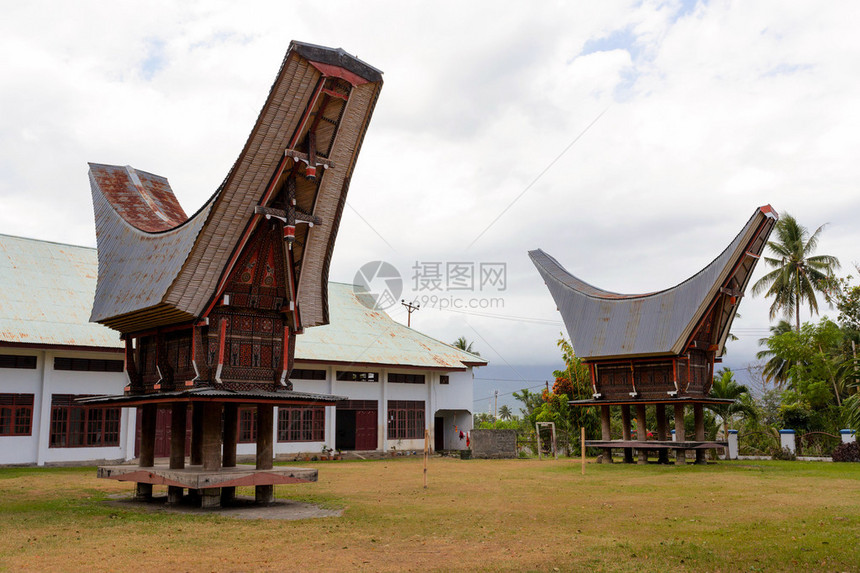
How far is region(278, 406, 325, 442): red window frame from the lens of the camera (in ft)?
92.7

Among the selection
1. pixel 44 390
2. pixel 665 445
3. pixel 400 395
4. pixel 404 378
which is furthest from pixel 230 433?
pixel 404 378

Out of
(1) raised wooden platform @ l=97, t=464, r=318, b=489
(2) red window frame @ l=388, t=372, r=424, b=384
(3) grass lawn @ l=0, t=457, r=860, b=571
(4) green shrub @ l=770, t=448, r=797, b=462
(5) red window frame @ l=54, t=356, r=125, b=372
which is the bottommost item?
(4) green shrub @ l=770, t=448, r=797, b=462

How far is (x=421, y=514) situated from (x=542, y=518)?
1.97 m

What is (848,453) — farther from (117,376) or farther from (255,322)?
(117,376)

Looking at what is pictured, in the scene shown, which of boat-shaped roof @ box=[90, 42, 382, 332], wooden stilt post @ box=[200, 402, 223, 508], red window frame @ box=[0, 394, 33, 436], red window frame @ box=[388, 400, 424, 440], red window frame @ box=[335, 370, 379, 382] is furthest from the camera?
red window frame @ box=[388, 400, 424, 440]

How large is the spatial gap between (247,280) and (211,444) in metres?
3.00

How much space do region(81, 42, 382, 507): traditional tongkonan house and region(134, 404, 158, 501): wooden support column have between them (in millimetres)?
66

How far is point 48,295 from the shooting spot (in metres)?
24.5

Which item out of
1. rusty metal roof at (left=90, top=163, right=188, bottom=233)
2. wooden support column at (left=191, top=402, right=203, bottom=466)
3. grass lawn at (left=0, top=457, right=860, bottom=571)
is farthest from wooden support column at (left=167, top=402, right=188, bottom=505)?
rusty metal roof at (left=90, top=163, right=188, bottom=233)

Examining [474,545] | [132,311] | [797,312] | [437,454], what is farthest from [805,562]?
[797,312]

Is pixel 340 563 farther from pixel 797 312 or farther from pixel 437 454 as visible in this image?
pixel 797 312

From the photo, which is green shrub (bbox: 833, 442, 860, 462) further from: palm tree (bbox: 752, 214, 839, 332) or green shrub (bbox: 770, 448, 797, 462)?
palm tree (bbox: 752, 214, 839, 332)

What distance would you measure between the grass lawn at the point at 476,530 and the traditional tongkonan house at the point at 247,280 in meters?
1.67

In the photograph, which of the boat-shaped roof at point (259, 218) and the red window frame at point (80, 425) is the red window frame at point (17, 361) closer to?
the red window frame at point (80, 425)
